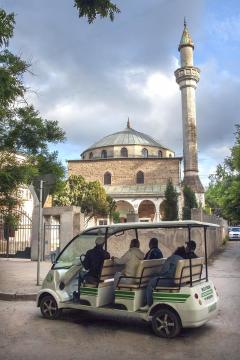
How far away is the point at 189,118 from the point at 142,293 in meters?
51.7

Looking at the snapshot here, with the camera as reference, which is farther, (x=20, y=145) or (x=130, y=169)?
(x=130, y=169)

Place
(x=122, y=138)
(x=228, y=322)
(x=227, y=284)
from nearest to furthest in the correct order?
(x=228, y=322), (x=227, y=284), (x=122, y=138)

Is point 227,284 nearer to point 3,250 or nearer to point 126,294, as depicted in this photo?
point 126,294

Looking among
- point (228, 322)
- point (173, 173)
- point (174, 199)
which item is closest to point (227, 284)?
point (228, 322)

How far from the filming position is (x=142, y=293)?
6848 mm

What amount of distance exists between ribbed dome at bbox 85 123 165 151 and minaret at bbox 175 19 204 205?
13717mm

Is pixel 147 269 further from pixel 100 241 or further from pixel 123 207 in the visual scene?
pixel 123 207

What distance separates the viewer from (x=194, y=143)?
5694cm

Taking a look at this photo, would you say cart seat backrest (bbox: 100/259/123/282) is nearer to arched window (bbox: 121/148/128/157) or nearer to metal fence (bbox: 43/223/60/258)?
metal fence (bbox: 43/223/60/258)

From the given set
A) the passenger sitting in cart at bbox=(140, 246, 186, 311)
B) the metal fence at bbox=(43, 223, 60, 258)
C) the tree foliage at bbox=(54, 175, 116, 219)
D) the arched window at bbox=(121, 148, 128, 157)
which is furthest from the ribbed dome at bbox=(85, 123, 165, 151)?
the passenger sitting in cart at bbox=(140, 246, 186, 311)

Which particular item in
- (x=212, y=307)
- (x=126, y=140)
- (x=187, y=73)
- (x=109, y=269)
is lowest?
(x=212, y=307)

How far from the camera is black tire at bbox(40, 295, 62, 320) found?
24.7 feet

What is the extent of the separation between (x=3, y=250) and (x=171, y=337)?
17.3m

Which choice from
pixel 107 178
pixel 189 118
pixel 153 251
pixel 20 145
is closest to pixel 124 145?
pixel 107 178
